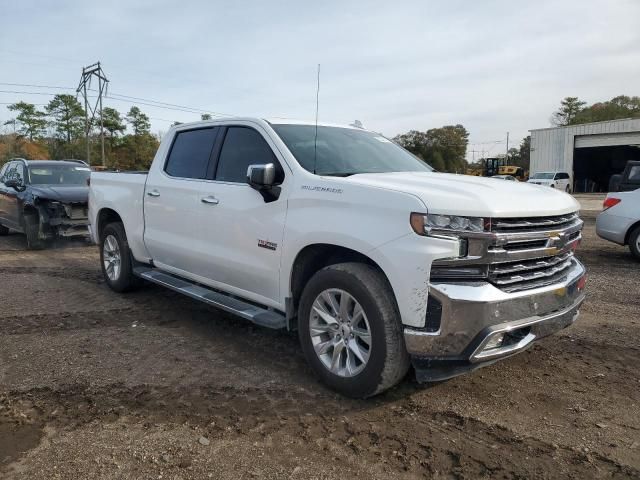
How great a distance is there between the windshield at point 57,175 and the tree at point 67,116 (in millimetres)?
53150

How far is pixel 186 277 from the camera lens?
5.19 m

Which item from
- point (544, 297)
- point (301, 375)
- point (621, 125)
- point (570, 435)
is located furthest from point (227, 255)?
point (621, 125)

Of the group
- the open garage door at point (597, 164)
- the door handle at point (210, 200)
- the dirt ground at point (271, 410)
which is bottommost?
the dirt ground at point (271, 410)

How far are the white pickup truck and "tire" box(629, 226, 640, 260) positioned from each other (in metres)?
5.70

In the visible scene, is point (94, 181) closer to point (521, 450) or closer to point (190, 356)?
point (190, 356)

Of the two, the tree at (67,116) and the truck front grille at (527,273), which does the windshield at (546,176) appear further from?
the tree at (67,116)

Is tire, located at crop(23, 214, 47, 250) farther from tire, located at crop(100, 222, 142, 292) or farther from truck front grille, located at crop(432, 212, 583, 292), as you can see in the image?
truck front grille, located at crop(432, 212, 583, 292)

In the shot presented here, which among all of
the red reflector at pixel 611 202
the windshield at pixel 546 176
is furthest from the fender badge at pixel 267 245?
the windshield at pixel 546 176

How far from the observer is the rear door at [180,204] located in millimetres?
4820

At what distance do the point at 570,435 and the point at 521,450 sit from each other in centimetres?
38

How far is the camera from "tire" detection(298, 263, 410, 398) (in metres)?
3.22

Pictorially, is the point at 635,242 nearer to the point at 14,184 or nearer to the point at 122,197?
the point at 122,197

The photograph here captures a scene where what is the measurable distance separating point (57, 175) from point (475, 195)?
10350 millimetres

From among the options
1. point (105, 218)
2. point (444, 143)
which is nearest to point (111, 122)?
point (444, 143)
